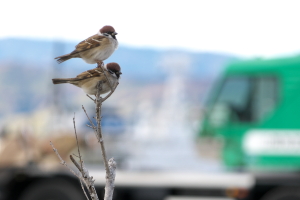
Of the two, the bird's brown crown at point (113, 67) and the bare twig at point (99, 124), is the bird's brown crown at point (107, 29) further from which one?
the bare twig at point (99, 124)

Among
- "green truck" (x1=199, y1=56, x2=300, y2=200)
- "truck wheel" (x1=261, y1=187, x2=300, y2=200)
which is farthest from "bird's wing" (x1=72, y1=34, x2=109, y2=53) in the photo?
"truck wheel" (x1=261, y1=187, x2=300, y2=200)

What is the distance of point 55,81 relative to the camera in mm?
1645

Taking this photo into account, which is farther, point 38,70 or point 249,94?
point 38,70

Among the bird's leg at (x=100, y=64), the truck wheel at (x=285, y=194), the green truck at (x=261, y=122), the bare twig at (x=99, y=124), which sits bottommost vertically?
the truck wheel at (x=285, y=194)

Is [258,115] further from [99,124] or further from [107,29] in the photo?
[99,124]

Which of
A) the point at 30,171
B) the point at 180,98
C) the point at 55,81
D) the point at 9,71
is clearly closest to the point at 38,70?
the point at 9,71

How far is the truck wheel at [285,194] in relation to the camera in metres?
6.38

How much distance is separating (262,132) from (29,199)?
132 inches

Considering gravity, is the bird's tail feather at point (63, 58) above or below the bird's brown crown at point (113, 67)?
above

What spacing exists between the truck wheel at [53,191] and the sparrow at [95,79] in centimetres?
517

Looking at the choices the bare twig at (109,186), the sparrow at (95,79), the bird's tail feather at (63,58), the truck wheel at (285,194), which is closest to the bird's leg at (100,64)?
the sparrow at (95,79)

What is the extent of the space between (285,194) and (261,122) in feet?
3.40

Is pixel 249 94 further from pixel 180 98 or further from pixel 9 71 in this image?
pixel 9 71

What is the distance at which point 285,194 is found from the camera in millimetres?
6379
